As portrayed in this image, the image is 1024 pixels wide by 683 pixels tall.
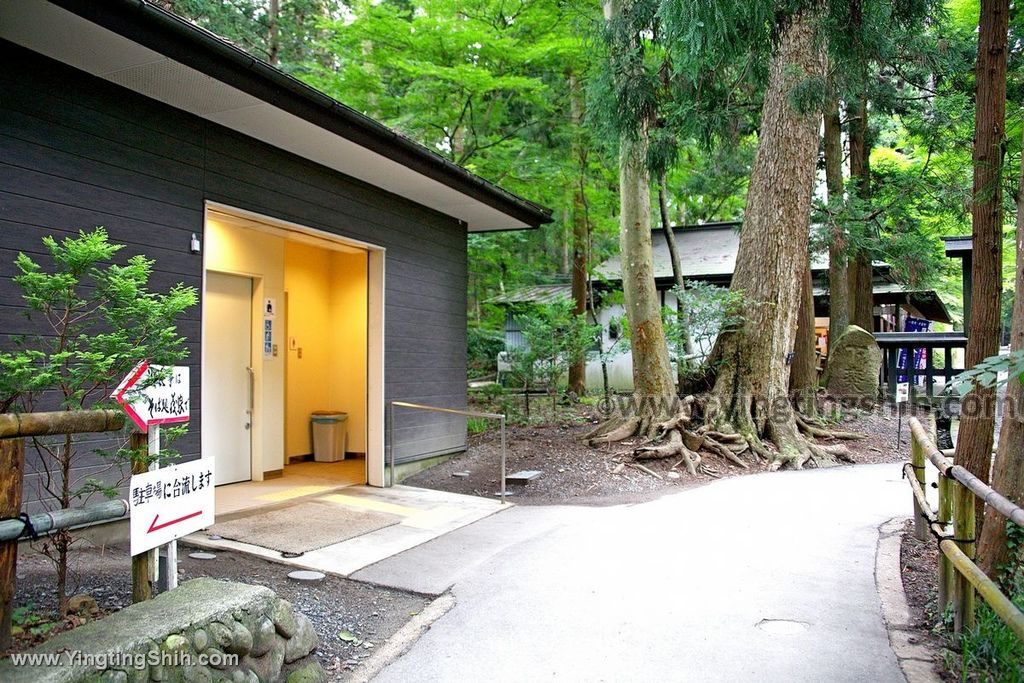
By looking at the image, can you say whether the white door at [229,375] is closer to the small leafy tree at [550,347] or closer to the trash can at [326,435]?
the trash can at [326,435]

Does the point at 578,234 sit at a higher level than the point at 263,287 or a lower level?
higher

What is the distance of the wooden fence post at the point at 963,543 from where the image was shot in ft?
11.5

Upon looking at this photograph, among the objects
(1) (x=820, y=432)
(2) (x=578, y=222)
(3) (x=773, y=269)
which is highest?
(2) (x=578, y=222)

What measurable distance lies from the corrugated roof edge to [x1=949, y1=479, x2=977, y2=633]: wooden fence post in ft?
17.1

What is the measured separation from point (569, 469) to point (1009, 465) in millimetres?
5654

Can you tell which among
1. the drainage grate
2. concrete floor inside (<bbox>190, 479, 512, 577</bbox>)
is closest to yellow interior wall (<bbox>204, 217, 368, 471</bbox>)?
concrete floor inside (<bbox>190, 479, 512, 577</bbox>)

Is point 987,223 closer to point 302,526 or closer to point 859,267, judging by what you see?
point 302,526

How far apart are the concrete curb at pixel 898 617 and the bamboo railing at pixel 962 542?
22 cm

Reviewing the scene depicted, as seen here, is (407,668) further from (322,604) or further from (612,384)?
(612,384)

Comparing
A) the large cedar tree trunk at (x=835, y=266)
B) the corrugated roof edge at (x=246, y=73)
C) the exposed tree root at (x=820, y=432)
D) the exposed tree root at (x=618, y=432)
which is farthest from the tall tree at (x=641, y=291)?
the large cedar tree trunk at (x=835, y=266)

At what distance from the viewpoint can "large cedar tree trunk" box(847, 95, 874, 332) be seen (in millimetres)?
15273

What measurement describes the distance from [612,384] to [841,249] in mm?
9566

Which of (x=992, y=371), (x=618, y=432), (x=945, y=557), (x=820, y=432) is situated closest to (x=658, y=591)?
(x=945, y=557)

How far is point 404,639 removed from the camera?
13.1 ft
